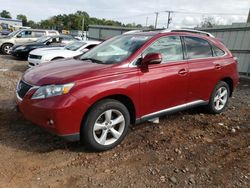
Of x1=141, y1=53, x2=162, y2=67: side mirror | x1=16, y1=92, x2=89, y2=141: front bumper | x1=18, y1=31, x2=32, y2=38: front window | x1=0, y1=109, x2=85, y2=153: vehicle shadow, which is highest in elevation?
x1=141, y1=53, x2=162, y2=67: side mirror

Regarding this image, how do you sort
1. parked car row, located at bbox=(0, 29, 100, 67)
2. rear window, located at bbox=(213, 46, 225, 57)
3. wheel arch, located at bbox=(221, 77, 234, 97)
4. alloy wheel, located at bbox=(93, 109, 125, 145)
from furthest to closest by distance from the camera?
parked car row, located at bbox=(0, 29, 100, 67) → wheel arch, located at bbox=(221, 77, 234, 97) → rear window, located at bbox=(213, 46, 225, 57) → alloy wheel, located at bbox=(93, 109, 125, 145)

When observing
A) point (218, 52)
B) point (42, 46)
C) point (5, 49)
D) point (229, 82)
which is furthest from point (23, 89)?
point (5, 49)

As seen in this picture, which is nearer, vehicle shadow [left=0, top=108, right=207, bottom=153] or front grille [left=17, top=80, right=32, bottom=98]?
front grille [left=17, top=80, right=32, bottom=98]

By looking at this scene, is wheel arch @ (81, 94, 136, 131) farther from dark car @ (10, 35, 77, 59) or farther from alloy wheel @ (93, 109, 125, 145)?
dark car @ (10, 35, 77, 59)

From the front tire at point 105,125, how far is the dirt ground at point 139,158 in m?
0.15

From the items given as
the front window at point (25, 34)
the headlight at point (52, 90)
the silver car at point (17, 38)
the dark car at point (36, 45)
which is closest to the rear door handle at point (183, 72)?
the headlight at point (52, 90)

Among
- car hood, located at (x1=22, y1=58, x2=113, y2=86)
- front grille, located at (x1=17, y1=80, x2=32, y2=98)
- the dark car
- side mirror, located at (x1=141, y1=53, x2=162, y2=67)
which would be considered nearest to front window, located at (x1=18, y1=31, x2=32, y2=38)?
the dark car

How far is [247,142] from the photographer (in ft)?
14.1

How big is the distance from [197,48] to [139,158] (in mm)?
2454

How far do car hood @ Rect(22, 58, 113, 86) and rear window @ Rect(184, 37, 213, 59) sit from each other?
67.1 inches

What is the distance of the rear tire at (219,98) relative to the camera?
17.4 feet

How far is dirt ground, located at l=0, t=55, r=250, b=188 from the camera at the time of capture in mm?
3141

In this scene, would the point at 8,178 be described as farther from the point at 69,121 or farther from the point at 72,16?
the point at 72,16

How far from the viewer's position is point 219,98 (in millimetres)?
5520
